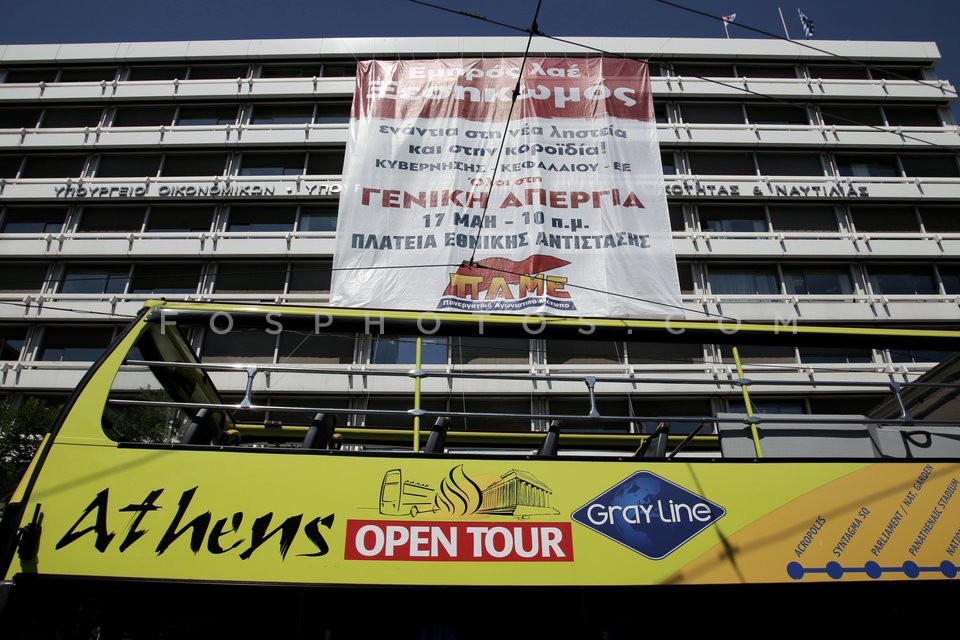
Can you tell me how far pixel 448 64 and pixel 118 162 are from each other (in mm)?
16269

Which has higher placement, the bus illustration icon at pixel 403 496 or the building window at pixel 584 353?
the building window at pixel 584 353

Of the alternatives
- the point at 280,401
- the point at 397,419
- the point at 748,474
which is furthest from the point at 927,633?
the point at 280,401

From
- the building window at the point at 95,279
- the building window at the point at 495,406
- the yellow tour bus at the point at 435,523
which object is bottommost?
the yellow tour bus at the point at 435,523

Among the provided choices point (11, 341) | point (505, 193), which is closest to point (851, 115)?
point (505, 193)

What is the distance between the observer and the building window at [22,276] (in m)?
19.4

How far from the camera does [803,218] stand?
2084 centimetres

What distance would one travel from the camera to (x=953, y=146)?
2155cm

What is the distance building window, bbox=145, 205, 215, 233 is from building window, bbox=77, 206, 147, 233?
0.42 m

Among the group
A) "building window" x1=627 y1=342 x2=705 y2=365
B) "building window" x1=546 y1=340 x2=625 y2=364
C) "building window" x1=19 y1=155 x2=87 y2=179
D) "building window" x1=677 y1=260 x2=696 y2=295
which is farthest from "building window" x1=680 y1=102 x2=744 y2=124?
"building window" x1=19 y1=155 x2=87 y2=179

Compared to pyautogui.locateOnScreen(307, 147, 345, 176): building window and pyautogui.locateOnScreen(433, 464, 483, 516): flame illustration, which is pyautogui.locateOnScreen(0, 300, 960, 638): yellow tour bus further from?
pyautogui.locateOnScreen(307, 147, 345, 176): building window

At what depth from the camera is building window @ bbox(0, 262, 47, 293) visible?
1944 cm

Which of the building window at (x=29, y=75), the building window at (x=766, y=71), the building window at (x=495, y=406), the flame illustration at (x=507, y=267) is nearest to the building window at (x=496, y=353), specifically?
the building window at (x=495, y=406)

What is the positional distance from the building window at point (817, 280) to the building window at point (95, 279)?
74.6 feet

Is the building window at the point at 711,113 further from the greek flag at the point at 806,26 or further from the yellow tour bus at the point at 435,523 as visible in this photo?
the yellow tour bus at the point at 435,523
